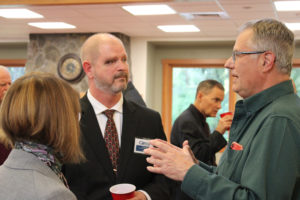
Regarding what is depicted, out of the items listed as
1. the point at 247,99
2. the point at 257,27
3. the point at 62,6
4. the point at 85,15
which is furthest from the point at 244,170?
the point at 85,15

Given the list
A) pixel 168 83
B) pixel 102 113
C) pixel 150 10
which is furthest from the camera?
pixel 168 83

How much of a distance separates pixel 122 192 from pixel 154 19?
557 cm

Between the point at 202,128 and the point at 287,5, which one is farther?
the point at 287,5

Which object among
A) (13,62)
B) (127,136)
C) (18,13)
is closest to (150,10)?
(18,13)

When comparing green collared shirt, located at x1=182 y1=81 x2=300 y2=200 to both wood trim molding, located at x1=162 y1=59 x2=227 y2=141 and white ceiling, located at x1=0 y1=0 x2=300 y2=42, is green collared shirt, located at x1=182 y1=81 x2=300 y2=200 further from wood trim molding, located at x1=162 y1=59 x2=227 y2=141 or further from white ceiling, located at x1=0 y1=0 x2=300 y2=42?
wood trim molding, located at x1=162 y1=59 x2=227 y2=141

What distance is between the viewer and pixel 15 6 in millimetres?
6234

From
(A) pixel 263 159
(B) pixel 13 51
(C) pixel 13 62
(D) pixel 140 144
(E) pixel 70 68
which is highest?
(B) pixel 13 51

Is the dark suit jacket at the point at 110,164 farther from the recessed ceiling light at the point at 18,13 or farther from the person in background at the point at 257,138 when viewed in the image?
the recessed ceiling light at the point at 18,13

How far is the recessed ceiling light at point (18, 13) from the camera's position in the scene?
21.8 ft

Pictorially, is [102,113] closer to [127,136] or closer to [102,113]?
[102,113]

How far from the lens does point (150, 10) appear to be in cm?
633

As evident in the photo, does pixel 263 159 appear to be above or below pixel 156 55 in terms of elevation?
below

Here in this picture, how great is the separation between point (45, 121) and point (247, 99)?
0.75 metres

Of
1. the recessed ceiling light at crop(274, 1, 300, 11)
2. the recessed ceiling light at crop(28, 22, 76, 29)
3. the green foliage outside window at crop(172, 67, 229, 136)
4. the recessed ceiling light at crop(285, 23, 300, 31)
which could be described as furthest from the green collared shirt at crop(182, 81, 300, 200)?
the green foliage outside window at crop(172, 67, 229, 136)
